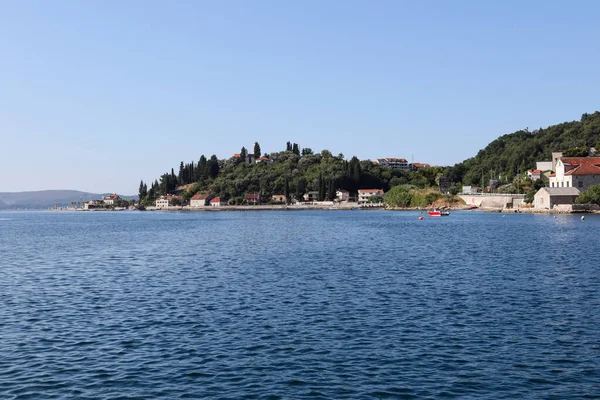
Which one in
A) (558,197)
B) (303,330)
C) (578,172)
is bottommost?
(303,330)

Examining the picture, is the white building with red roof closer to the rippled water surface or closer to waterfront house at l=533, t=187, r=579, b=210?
waterfront house at l=533, t=187, r=579, b=210


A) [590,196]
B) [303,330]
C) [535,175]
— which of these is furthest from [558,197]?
[303,330]

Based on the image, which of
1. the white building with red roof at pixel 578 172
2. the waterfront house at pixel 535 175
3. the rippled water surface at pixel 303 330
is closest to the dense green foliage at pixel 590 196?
the white building with red roof at pixel 578 172

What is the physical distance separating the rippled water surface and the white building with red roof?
97880mm

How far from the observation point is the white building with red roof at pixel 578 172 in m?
133

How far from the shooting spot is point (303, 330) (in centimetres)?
2250

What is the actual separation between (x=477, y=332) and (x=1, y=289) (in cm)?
2725

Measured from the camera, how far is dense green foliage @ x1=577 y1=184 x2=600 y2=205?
12450 cm

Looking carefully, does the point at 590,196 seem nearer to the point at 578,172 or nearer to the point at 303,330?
the point at 578,172

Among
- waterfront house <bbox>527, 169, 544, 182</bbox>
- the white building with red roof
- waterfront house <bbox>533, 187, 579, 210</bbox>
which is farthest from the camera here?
waterfront house <bbox>527, 169, 544, 182</bbox>

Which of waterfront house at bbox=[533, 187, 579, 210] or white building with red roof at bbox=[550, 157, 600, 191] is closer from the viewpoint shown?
waterfront house at bbox=[533, 187, 579, 210]

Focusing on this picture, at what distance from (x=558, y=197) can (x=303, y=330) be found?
12565 cm

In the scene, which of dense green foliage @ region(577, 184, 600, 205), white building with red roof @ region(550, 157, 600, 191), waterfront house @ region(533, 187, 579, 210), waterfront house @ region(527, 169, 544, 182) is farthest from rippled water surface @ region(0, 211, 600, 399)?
waterfront house @ region(527, 169, 544, 182)

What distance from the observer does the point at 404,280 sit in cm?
3528
